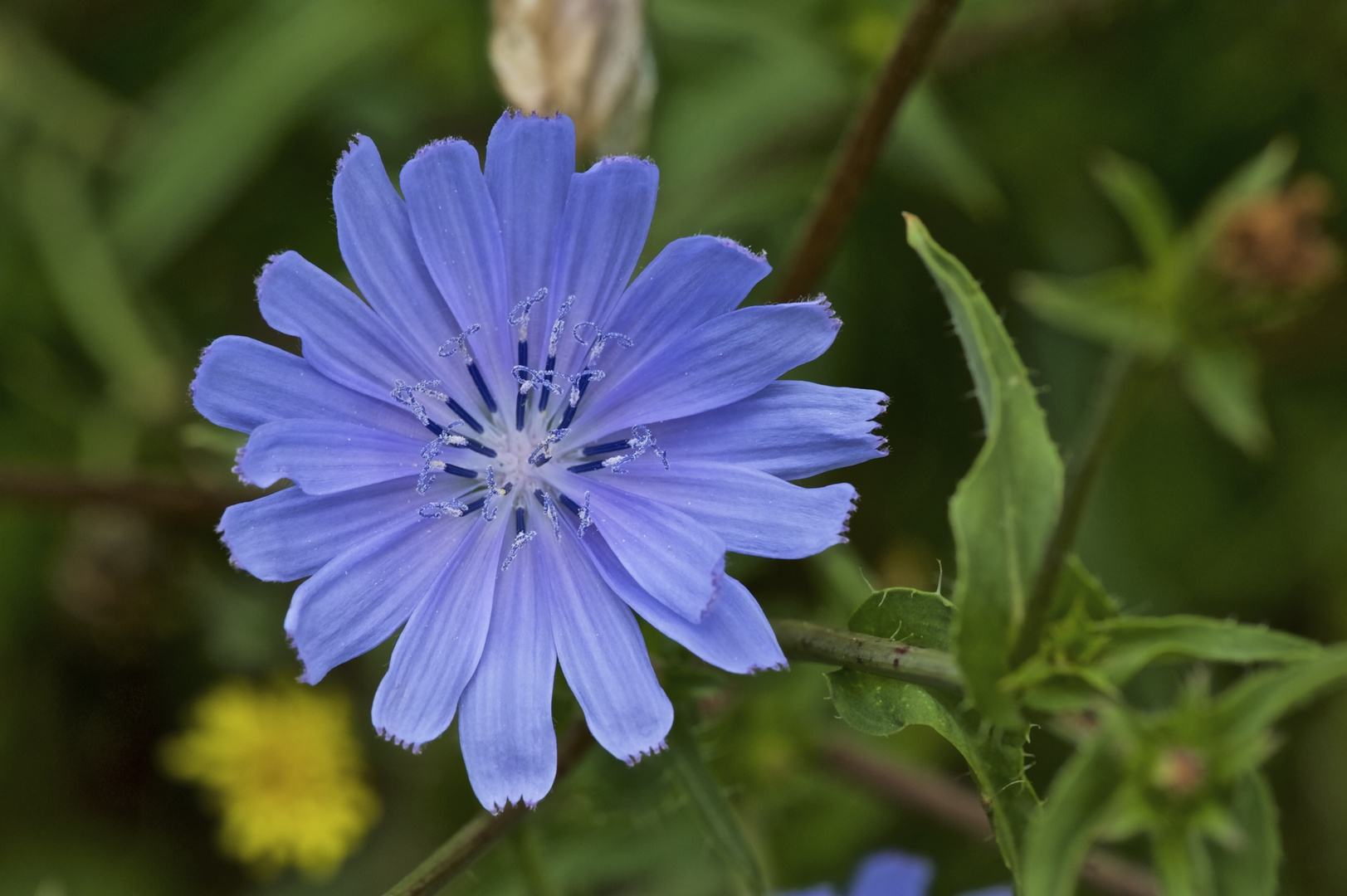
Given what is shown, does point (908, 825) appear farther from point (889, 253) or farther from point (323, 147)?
point (323, 147)

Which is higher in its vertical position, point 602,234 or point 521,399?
point 602,234

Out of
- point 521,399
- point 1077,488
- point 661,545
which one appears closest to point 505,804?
point 661,545

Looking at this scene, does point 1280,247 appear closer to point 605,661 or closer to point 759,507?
point 759,507

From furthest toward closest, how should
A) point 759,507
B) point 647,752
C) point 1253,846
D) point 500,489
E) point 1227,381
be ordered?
point 1227,381
point 500,489
point 759,507
point 647,752
point 1253,846

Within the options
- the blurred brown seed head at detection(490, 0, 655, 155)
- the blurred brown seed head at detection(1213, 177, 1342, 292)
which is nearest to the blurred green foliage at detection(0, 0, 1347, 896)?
the blurred brown seed head at detection(1213, 177, 1342, 292)

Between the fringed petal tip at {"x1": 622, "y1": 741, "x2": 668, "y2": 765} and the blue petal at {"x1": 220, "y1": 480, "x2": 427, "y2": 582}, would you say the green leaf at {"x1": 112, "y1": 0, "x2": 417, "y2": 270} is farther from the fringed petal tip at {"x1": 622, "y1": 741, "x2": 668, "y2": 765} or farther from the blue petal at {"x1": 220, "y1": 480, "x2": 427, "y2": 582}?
the fringed petal tip at {"x1": 622, "y1": 741, "x2": 668, "y2": 765}

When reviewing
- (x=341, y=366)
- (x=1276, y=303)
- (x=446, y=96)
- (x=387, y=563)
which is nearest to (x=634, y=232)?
(x=341, y=366)
